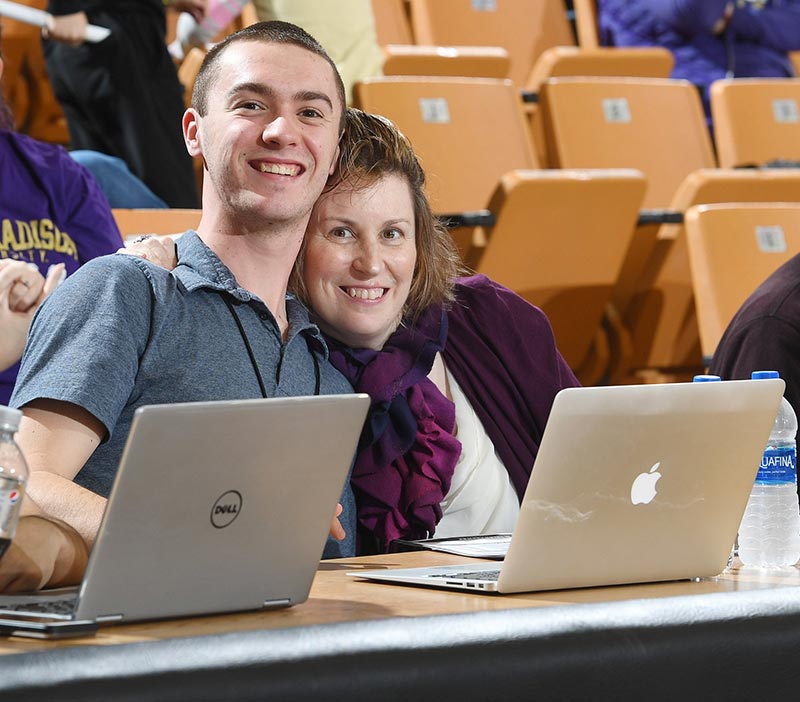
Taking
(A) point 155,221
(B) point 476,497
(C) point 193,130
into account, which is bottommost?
(B) point 476,497

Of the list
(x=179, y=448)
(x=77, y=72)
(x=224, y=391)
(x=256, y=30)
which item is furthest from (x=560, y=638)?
(x=77, y=72)

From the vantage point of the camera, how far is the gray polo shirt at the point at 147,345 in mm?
1162

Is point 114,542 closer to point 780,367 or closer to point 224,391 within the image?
point 224,391

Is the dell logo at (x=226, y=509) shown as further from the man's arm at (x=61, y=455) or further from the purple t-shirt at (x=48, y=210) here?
the purple t-shirt at (x=48, y=210)

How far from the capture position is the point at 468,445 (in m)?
1.53

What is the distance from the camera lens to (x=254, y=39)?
138 cm

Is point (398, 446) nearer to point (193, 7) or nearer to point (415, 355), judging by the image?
point (415, 355)

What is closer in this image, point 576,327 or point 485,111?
point 576,327

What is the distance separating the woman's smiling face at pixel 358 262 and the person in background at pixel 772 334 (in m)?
0.41

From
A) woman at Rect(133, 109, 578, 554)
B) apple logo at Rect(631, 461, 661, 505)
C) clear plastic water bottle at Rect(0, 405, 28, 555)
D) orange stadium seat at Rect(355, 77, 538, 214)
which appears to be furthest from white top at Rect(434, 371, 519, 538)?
orange stadium seat at Rect(355, 77, 538, 214)

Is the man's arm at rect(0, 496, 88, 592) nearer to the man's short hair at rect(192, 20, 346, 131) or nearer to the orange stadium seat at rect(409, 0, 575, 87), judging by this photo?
the man's short hair at rect(192, 20, 346, 131)

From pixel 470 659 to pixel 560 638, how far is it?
0.19ft

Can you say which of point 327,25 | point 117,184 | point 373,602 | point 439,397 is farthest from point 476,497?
point 327,25

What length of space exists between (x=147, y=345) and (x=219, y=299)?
0.10m
